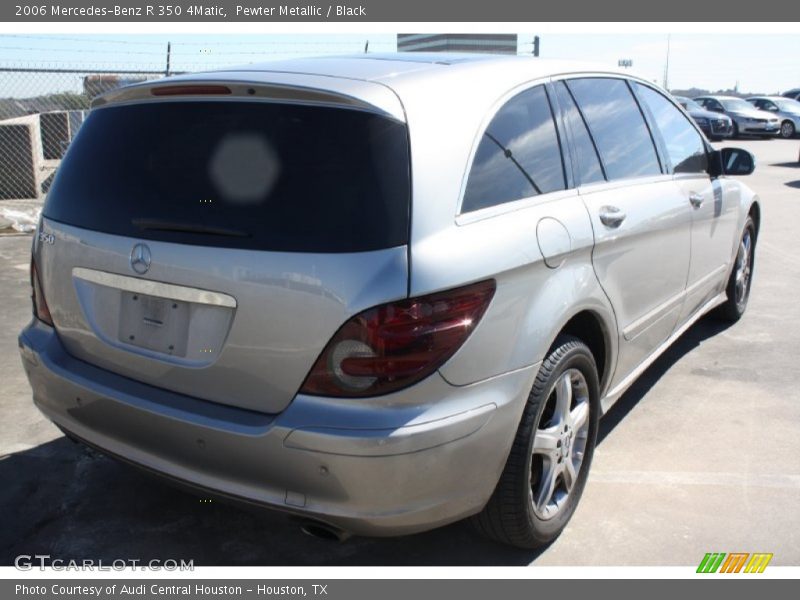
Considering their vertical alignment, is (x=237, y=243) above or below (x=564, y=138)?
below

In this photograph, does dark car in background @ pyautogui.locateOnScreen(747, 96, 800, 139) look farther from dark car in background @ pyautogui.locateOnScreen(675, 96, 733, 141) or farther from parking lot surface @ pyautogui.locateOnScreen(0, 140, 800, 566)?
parking lot surface @ pyautogui.locateOnScreen(0, 140, 800, 566)

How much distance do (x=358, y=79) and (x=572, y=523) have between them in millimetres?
1990

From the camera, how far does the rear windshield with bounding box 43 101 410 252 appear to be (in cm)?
247

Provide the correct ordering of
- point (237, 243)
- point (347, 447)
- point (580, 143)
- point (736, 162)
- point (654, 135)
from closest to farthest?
point (347, 447) → point (237, 243) → point (580, 143) → point (654, 135) → point (736, 162)

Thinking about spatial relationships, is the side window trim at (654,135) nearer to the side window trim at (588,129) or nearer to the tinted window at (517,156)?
the side window trim at (588,129)

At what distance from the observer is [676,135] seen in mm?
4648

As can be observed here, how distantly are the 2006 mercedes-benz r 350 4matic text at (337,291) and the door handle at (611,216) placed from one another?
0.01m

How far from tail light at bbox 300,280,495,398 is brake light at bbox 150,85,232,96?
3.15ft

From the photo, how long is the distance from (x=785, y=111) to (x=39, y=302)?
29881 millimetres

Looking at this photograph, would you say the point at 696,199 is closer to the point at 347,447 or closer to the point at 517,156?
the point at 517,156

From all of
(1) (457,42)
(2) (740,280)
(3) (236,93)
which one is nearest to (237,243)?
(3) (236,93)

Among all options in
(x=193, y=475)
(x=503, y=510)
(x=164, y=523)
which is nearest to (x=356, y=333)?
(x=193, y=475)

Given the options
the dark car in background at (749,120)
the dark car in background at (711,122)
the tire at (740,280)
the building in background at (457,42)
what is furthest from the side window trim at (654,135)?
the dark car in background at (749,120)

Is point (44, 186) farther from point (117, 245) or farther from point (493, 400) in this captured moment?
point (493, 400)
